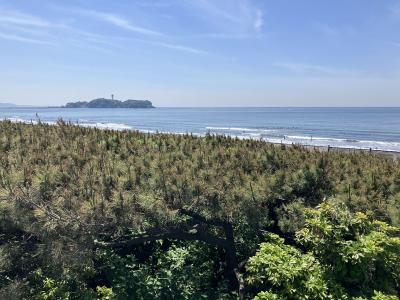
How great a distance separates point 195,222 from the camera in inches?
270

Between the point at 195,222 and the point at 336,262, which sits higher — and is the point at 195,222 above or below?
above

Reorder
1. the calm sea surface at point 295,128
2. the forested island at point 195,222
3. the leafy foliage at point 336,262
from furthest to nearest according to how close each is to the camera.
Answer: the calm sea surface at point 295,128 → the forested island at point 195,222 → the leafy foliage at point 336,262

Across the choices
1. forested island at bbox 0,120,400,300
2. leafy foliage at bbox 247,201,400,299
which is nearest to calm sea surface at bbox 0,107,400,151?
forested island at bbox 0,120,400,300

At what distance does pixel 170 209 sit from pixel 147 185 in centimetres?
57


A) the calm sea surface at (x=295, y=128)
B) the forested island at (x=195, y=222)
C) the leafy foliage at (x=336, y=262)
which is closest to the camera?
the leafy foliage at (x=336, y=262)

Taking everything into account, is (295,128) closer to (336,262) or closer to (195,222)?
(195,222)

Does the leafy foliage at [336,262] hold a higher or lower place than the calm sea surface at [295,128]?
higher

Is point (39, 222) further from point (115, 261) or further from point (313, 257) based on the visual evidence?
point (313, 257)

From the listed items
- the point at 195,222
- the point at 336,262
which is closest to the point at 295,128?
the point at 195,222

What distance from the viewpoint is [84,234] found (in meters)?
5.62

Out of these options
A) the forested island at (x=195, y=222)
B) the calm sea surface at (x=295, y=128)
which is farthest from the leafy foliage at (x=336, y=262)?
the calm sea surface at (x=295, y=128)

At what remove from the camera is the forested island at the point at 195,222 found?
5527mm

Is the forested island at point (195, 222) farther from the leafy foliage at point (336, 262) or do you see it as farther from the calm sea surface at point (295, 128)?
the calm sea surface at point (295, 128)

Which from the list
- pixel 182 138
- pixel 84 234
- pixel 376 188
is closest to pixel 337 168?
pixel 376 188
